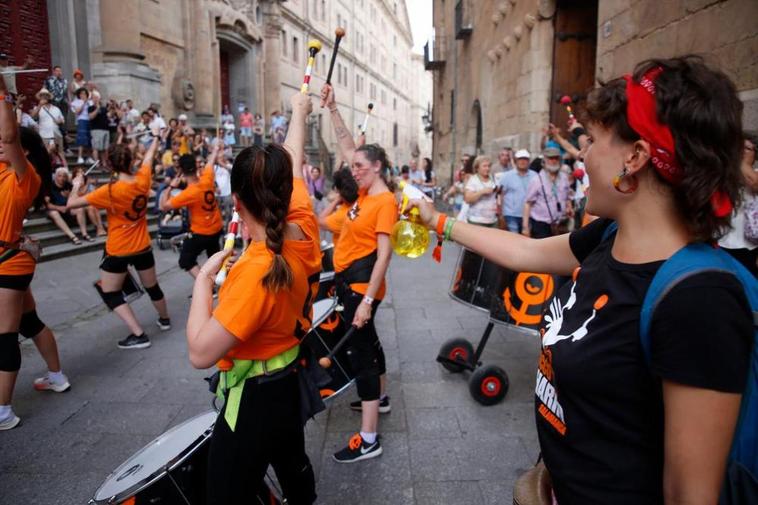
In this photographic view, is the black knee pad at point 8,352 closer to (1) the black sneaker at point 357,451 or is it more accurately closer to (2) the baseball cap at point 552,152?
(1) the black sneaker at point 357,451

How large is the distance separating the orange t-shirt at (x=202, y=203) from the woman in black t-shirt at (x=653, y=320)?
18.3 ft

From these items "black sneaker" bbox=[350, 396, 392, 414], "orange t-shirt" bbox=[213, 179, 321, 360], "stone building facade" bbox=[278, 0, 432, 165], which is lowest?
"black sneaker" bbox=[350, 396, 392, 414]

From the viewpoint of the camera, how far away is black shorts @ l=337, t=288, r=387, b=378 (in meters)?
3.31

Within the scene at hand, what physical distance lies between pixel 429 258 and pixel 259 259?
8292 millimetres

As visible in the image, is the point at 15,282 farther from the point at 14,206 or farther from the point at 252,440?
the point at 252,440

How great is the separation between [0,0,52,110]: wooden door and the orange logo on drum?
14340 mm

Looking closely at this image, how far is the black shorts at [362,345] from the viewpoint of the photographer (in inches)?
130

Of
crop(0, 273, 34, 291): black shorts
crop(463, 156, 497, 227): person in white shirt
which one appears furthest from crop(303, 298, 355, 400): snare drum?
crop(463, 156, 497, 227): person in white shirt

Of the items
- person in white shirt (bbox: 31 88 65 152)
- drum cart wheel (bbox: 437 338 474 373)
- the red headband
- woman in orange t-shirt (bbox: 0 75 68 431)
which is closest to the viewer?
the red headband

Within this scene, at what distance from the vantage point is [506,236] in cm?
192

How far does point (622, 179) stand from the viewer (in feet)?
4.05

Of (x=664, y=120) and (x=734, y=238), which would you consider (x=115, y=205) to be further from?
(x=734, y=238)

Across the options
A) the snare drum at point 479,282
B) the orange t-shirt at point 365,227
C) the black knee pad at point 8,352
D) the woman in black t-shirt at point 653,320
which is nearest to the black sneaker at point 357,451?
the orange t-shirt at point 365,227

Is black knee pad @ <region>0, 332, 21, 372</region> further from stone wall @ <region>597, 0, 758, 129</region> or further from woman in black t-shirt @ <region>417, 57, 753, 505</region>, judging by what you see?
stone wall @ <region>597, 0, 758, 129</region>
